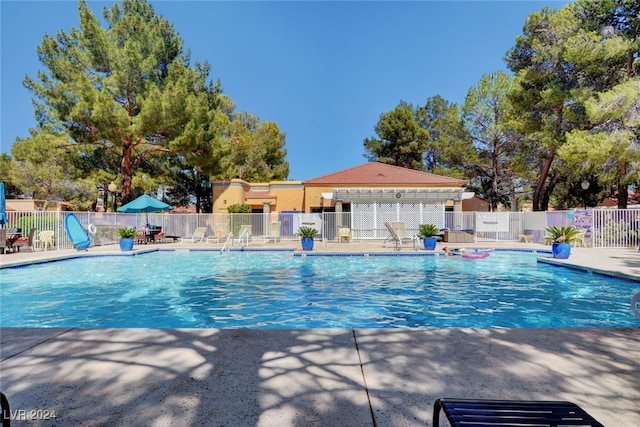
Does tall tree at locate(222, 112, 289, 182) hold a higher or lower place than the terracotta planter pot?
higher

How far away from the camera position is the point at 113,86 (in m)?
19.9

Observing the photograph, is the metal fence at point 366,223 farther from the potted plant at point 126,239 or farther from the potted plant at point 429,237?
the potted plant at point 429,237

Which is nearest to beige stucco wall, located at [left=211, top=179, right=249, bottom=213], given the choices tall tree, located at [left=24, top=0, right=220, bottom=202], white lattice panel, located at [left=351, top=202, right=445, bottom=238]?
tall tree, located at [left=24, top=0, right=220, bottom=202]

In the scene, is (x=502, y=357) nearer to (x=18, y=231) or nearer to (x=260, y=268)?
(x=260, y=268)

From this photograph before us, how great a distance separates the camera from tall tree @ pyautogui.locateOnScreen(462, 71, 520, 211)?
86.5 ft

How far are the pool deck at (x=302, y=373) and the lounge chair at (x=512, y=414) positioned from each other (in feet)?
2.20

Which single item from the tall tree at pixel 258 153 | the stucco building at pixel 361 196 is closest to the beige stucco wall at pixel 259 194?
the stucco building at pixel 361 196

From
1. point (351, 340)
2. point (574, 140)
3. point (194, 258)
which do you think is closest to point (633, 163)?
point (574, 140)

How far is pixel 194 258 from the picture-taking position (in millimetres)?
13648

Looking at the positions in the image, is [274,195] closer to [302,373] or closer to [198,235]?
[198,235]

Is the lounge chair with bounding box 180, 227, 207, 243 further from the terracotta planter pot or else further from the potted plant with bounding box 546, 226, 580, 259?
the potted plant with bounding box 546, 226, 580, 259

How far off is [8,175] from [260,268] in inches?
1119

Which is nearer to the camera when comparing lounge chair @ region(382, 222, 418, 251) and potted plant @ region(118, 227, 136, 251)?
potted plant @ region(118, 227, 136, 251)

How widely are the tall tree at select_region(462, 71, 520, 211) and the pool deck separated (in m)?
25.7
